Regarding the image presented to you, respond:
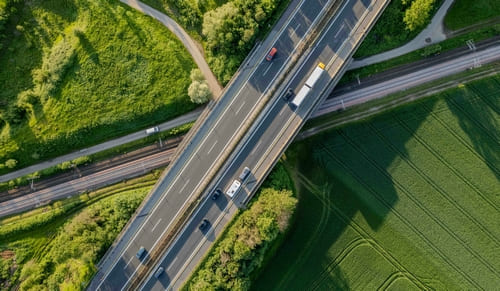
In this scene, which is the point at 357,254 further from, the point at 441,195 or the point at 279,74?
the point at 279,74

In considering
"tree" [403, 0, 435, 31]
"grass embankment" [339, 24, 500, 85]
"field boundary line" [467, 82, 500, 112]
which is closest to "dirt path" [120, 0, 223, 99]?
"grass embankment" [339, 24, 500, 85]

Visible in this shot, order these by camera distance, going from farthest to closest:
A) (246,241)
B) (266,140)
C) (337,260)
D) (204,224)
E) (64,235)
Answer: (337,260) < (64,235) < (204,224) < (266,140) < (246,241)

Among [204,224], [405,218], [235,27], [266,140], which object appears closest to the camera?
[235,27]

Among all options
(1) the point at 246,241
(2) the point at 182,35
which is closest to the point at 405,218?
(1) the point at 246,241

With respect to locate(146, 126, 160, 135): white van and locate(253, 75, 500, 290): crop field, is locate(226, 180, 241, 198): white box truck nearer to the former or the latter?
locate(253, 75, 500, 290): crop field

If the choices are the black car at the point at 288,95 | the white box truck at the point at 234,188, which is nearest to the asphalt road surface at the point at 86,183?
the white box truck at the point at 234,188

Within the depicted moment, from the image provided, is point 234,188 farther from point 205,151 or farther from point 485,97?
point 485,97

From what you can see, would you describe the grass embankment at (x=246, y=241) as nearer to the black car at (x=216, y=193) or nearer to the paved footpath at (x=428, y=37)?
the black car at (x=216, y=193)

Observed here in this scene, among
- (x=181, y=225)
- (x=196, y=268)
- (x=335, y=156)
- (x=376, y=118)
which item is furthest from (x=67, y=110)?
(x=376, y=118)
